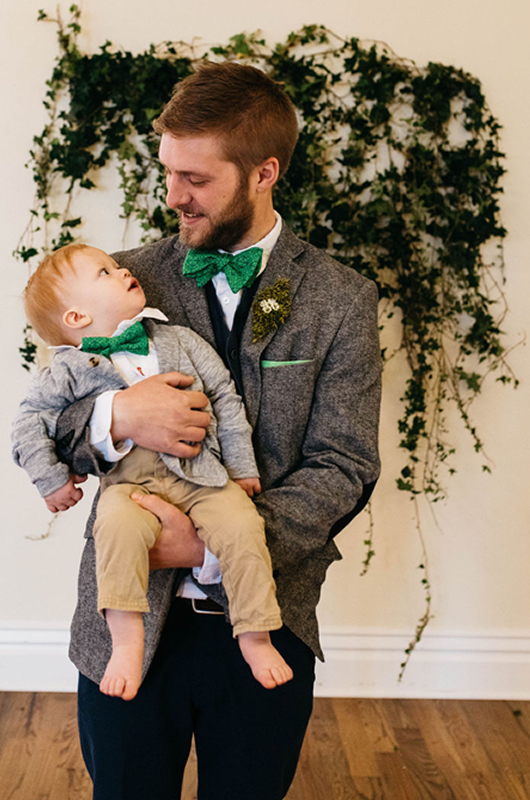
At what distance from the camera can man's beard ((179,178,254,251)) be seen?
Answer: 160cm

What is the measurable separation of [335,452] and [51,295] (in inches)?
27.4

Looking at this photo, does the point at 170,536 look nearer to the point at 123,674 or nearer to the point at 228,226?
the point at 123,674

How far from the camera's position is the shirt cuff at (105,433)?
4.75ft

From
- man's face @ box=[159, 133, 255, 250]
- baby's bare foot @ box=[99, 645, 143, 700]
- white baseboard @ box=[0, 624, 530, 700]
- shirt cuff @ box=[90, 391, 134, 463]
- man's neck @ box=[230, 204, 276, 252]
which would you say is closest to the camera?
→ baby's bare foot @ box=[99, 645, 143, 700]

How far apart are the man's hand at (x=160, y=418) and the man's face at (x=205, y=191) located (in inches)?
13.8

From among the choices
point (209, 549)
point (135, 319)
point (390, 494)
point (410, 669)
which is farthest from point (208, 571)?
point (410, 669)

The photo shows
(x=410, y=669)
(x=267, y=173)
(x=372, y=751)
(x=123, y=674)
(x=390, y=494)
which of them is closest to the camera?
(x=123, y=674)

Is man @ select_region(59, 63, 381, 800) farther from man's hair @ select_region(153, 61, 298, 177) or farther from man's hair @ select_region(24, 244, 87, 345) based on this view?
man's hair @ select_region(24, 244, 87, 345)

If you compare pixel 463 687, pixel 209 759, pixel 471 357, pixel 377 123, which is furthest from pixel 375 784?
pixel 377 123

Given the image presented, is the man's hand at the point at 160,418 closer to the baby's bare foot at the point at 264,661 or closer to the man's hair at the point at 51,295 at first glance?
the man's hair at the point at 51,295

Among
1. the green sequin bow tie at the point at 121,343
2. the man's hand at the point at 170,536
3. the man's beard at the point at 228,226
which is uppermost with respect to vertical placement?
the man's beard at the point at 228,226

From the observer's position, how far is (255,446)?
1.63m

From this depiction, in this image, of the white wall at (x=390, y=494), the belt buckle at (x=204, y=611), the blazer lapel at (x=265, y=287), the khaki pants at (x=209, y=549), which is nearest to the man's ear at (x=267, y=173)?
the blazer lapel at (x=265, y=287)

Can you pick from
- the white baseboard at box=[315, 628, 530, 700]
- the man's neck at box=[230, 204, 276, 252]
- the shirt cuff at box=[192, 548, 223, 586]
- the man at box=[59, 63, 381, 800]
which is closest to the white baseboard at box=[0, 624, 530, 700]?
the white baseboard at box=[315, 628, 530, 700]
